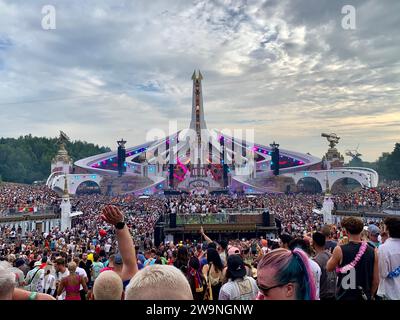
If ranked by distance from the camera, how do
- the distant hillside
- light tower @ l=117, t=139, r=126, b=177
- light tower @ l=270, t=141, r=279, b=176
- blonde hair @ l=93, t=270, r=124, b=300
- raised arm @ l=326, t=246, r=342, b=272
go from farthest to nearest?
1. the distant hillside
2. light tower @ l=270, t=141, r=279, b=176
3. light tower @ l=117, t=139, r=126, b=177
4. raised arm @ l=326, t=246, r=342, b=272
5. blonde hair @ l=93, t=270, r=124, b=300

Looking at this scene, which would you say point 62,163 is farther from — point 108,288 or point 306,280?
point 306,280

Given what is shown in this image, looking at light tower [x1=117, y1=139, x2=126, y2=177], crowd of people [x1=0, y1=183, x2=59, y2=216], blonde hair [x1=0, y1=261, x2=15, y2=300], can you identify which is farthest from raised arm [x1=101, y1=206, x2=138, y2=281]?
light tower [x1=117, y1=139, x2=126, y2=177]

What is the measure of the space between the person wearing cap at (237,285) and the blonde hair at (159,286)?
1842 millimetres

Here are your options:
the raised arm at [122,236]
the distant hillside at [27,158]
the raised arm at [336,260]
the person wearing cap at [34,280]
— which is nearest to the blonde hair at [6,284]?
the raised arm at [122,236]

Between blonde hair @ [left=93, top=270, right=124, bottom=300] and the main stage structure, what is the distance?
56.2 metres

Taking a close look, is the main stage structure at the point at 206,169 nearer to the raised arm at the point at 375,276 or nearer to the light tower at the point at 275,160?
the light tower at the point at 275,160

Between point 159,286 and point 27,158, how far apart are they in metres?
92.2

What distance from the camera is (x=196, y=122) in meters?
80.2

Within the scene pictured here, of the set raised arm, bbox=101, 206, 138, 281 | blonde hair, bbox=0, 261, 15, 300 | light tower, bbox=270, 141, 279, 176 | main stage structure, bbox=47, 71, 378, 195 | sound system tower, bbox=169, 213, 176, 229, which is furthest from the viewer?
light tower, bbox=270, 141, 279, 176

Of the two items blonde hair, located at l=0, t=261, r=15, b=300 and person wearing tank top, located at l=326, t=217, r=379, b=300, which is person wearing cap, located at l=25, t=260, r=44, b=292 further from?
person wearing tank top, located at l=326, t=217, r=379, b=300

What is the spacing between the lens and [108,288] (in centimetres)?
290

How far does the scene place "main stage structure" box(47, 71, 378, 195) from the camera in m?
62.9

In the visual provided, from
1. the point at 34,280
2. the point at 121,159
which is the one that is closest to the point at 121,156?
the point at 121,159

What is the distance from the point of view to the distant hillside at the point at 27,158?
81.5 meters
